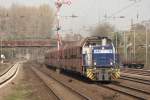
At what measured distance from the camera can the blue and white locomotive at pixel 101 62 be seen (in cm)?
3203

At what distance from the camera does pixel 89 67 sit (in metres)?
32.2

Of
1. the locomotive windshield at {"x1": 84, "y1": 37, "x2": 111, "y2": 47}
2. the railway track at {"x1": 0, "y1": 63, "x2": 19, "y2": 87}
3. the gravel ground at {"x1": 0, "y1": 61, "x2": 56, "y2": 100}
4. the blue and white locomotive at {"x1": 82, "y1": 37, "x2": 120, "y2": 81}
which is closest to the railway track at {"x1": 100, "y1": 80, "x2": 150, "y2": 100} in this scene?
the gravel ground at {"x1": 0, "y1": 61, "x2": 56, "y2": 100}

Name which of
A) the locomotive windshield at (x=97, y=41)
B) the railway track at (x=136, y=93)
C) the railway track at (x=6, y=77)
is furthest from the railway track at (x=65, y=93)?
the railway track at (x=6, y=77)

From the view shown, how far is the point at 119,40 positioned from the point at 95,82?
3213 inches

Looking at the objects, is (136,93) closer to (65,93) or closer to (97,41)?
(65,93)

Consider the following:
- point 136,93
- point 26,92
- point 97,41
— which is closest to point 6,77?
point 97,41

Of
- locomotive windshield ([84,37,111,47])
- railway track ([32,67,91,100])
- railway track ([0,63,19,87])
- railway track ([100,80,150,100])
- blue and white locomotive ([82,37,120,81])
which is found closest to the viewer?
railway track ([100,80,150,100])

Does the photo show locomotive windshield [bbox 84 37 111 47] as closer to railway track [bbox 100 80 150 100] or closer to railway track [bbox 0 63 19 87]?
railway track [bbox 100 80 150 100]

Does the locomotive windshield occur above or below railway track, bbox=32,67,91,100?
above

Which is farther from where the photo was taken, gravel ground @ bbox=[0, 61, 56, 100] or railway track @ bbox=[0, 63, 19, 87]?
railway track @ bbox=[0, 63, 19, 87]

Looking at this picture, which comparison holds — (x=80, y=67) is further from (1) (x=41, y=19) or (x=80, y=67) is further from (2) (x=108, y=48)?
(1) (x=41, y=19)

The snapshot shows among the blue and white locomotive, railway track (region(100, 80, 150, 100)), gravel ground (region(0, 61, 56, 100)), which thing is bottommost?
gravel ground (region(0, 61, 56, 100))

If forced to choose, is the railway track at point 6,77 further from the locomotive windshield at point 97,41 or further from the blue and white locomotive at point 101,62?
the locomotive windshield at point 97,41

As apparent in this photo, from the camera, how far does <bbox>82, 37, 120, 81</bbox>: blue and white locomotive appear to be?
1261 inches
